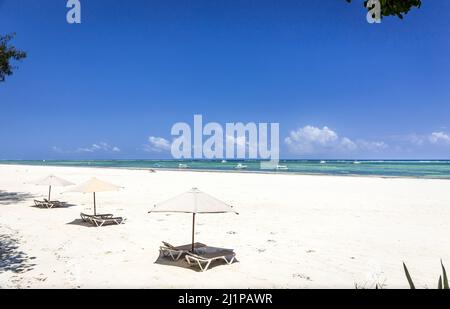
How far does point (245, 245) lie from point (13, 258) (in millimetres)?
5699

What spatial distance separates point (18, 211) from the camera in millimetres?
15617

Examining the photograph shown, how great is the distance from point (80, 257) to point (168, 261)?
84.4 inches

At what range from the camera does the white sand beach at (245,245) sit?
7.53 metres

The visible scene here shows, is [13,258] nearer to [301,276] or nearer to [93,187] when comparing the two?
[93,187]

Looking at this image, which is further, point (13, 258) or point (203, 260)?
point (13, 258)

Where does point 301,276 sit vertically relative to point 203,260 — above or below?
below

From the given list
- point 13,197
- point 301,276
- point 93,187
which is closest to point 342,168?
point 13,197

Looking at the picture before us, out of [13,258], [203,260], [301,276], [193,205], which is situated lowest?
[301,276]

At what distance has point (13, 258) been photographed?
28.5 feet

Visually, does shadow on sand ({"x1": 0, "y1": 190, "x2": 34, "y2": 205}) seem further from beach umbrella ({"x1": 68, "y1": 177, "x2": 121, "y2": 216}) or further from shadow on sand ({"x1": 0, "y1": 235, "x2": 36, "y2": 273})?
shadow on sand ({"x1": 0, "y1": 235, "x2": 36, "y2": 273})

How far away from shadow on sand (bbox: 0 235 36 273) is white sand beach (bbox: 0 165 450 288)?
0.02m

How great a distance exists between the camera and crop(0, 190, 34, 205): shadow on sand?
61.0 ft

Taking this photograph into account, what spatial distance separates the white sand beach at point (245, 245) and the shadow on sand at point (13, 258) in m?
0.02

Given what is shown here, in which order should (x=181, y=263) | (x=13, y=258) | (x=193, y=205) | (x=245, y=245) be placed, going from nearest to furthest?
(x=193, y=205)
(x=181, y=263)
(x=13, y=258)
(x=245, y=245)
